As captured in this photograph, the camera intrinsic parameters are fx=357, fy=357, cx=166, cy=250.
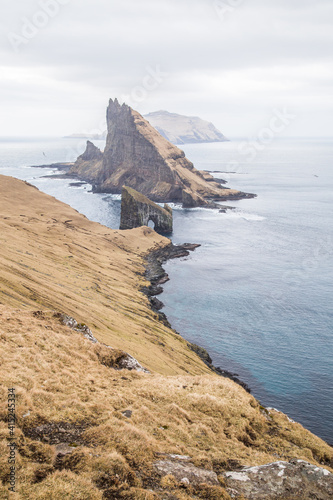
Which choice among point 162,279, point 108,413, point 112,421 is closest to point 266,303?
point 162,279

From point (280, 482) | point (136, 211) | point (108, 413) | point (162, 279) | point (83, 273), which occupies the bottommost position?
point (162, 279)

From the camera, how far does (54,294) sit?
41.2 metres

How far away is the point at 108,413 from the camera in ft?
57.5

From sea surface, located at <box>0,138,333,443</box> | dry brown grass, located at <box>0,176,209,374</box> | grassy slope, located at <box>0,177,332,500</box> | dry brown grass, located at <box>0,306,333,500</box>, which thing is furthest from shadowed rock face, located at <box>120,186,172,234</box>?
dry brown grass, located at <box>0,306,333,500</box>

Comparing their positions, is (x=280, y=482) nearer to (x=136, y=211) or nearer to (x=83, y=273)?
(x=83, y=273)

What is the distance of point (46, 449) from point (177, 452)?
588cm

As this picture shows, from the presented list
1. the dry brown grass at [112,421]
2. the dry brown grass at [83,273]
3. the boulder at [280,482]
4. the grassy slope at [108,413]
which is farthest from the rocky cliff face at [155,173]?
the boulder at [280,482]

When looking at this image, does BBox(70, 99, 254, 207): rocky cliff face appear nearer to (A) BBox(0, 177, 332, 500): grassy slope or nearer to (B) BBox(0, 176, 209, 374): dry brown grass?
(B) BBox(0, 176, 209, 374): dry brown grass

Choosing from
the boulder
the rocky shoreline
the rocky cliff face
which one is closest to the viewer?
the boulder

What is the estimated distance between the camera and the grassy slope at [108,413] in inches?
513

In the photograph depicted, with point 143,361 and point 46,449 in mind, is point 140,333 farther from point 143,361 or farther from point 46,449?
point 46,449

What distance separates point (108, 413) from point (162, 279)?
200ft

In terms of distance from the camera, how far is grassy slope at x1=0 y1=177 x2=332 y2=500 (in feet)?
42.8

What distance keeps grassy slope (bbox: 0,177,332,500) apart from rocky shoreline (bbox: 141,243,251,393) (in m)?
4.87
